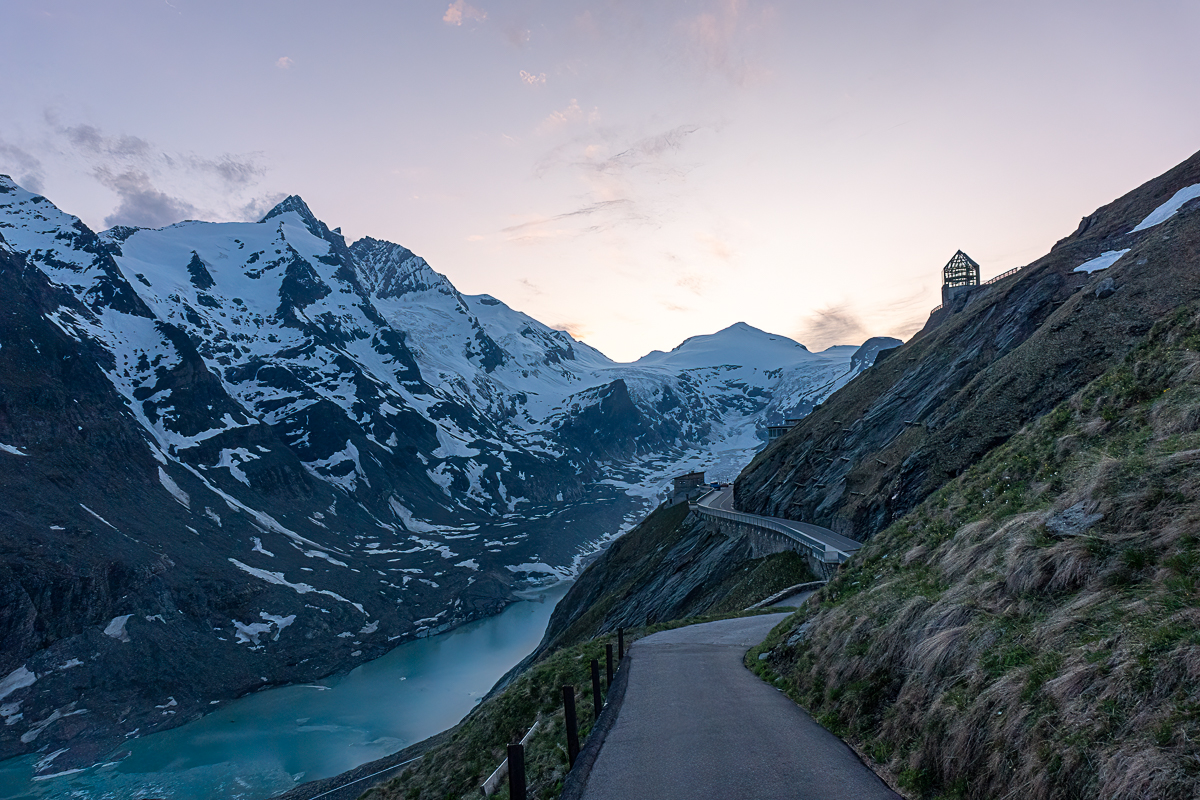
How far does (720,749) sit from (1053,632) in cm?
550

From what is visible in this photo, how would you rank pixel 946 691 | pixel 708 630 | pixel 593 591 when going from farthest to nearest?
pixel 593 591, pixel 708 630, pixel 946 691

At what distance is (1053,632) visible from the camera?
26.1ft

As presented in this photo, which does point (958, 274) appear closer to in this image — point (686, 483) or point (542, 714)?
point (686, 483)

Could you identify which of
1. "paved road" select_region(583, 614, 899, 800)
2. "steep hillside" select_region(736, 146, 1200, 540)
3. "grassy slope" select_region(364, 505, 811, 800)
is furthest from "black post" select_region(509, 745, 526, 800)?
"steep hillside" select_region(736, 146, 1200, 540)

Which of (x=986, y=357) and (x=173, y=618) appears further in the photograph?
(x=173, y=618)

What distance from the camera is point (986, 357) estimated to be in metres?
42.9

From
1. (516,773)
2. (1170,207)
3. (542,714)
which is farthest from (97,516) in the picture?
(1170,207)

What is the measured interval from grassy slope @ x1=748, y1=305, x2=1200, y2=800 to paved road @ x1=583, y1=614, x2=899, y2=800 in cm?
65

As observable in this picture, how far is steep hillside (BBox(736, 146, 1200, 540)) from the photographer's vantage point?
98.3 ft

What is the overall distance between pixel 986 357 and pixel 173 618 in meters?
157

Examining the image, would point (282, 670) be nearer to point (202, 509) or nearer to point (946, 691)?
point (202, 509)

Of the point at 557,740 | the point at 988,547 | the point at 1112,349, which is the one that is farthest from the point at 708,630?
the point at 1112,349

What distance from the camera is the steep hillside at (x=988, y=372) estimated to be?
29953 millimetres

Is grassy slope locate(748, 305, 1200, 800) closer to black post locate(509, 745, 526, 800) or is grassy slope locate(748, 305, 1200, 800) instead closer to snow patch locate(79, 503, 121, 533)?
black post locate(509, 745, 526, 800)
